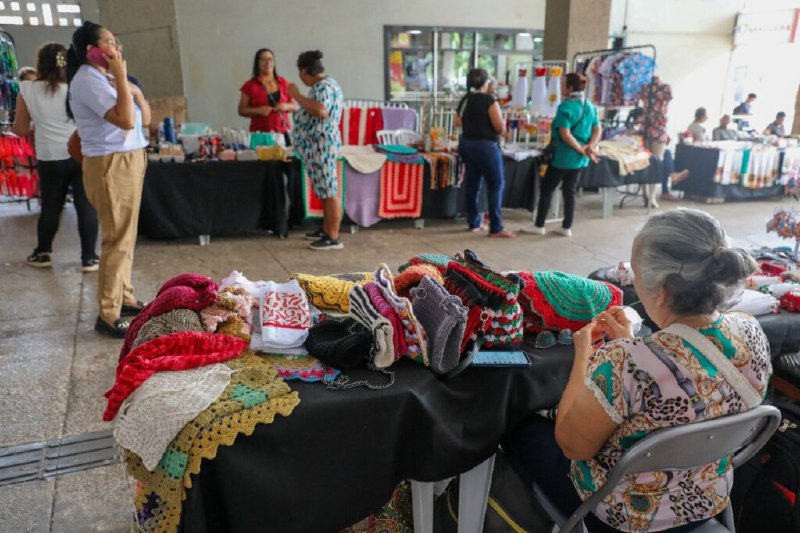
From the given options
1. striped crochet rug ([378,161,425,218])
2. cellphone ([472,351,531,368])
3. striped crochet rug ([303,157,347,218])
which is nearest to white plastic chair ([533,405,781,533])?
cellphone ([472,351,531,368])

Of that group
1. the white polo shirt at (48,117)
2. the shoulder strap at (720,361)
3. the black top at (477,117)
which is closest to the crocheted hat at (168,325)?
the shoulder strap at (720,361)

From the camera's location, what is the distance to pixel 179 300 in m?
1.65

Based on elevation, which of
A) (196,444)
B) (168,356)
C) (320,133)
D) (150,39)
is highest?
(150,39)

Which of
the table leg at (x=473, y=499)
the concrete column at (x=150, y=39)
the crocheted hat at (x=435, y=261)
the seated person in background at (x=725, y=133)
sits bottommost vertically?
the table leg at (x=473, y=499)

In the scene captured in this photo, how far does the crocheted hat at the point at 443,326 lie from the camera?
59.4 inches

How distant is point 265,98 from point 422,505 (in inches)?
194

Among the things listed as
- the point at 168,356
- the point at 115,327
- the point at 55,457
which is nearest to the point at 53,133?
the point at 115,327

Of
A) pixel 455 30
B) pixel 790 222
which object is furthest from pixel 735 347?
pixel 455 30

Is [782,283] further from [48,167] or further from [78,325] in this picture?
[48,167]

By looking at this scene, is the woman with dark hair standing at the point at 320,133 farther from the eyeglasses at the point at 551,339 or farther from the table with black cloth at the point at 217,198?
the eyeglasses at the point at 551,339

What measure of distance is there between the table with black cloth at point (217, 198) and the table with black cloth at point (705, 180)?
17.2 ft

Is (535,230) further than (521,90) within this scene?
No

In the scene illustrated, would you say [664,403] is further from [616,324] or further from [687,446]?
[616,324]

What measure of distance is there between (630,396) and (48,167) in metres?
4.27
